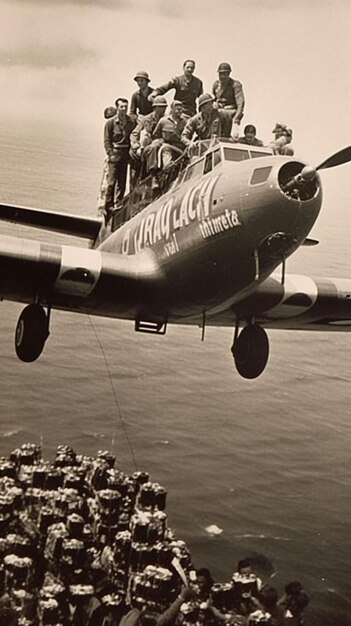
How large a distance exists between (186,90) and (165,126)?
308 millimetres

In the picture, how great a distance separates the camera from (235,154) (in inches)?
169

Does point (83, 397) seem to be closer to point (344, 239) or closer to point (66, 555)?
point (66, 555)

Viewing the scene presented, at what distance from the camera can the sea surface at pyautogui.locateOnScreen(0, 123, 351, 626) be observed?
5.23 meters

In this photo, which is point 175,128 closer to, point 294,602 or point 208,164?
point 208,164

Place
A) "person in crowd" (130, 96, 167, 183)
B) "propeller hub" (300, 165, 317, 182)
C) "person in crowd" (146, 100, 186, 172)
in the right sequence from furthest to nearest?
"person in crowd" (130, 96, 167, 183)
"person in crowd" (146, 100, 186, 172)
"propeller hub" (300, 165, 317, 182)

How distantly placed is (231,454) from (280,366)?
2.82ft

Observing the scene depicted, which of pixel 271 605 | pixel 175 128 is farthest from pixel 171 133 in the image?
pixel 271 605

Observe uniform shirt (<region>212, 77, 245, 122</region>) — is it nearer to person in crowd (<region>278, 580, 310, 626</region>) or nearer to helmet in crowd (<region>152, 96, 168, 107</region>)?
helmet in crowd (<region>152, 96, 168, 107</region>)

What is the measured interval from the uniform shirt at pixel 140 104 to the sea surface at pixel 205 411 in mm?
373

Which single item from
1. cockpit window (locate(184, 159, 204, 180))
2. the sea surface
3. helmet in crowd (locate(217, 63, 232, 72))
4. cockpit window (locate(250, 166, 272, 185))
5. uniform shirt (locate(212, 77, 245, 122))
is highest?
helmet in crowd (locate(217, 63, 232, 72))

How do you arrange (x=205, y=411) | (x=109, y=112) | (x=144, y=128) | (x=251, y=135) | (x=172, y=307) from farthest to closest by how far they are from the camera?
1. (x=205, y=411)
2. (x=144, y=128)
3. (x=109, y=112)
4. (x=251, y=135)
5. (x=172, y=307)

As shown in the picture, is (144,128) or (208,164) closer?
(208,164)

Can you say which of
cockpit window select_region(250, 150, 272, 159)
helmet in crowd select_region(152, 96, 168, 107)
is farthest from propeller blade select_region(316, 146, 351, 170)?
helmet in crowd select_region(152, 96, 168, 107)

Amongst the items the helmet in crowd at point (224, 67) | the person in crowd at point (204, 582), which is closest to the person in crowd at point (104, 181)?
the helmet in crowd at point (224, 67)
